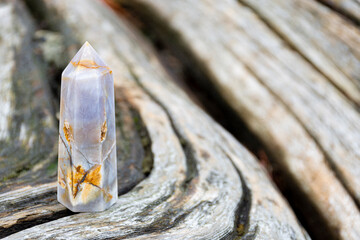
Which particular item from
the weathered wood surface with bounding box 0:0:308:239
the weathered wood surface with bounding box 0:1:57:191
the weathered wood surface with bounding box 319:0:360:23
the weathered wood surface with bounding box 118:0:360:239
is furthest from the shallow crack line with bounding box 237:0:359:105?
the weathered wood surface with bounding box 0:1:57:191

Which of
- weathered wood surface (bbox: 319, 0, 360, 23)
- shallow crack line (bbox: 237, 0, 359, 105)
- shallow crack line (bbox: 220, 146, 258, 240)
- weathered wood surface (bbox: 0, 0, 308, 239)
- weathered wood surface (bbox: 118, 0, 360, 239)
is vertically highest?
weathered wood surface (bbox: 319, 0, 360, 23)

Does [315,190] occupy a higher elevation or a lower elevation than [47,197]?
higher

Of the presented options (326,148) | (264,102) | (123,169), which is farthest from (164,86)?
(326,148)

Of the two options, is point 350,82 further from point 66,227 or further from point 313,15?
point 66,227

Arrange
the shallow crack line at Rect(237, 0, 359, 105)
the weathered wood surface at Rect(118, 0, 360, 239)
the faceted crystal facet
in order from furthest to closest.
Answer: the shallow crack line at Rect(237, 0, 359, 105) < the weathered wood surface at Rect(118, 0, 360, 239) < the faceted crystal facet

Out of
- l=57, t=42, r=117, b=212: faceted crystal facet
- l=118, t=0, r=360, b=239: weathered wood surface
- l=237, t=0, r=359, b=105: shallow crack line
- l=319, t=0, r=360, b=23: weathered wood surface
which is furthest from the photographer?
l=319, t=0, r=360, b=23: weathered wood surface

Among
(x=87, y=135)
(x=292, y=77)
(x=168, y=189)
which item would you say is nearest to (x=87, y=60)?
(x=87, y=135)

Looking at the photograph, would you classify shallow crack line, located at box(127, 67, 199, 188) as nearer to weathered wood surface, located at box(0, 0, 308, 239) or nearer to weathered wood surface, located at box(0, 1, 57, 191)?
weathered wood surface, located at box(0, 0, 308, 239)
